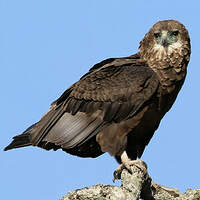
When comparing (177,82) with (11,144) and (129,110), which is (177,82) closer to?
(129,110)

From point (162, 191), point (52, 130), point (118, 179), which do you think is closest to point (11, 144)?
point (52, 130)

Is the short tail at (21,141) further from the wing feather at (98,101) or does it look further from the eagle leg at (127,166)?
the eagle leg at (127,166)

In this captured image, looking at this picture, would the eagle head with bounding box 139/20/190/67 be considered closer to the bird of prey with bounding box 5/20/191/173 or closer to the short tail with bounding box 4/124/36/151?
the bird of prey with bounding box 5/20/191/173

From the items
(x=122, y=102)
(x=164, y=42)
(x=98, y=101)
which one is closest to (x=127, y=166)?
(x=122, y=102)

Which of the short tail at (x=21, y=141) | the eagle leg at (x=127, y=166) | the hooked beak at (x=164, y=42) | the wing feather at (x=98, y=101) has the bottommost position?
the eagle leg at (x=127, y=166)

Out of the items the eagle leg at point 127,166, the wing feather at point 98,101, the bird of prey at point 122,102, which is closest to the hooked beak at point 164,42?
the bird of prey at point 122,102

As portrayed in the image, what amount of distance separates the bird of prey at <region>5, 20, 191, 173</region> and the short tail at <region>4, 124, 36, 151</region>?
21 millimetres

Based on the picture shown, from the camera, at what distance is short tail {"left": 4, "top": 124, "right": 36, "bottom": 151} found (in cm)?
885

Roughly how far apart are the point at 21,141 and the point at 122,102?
1.70 metres

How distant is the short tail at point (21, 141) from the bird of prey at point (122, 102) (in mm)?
21

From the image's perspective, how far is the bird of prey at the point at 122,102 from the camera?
819cm

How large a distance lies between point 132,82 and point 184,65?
87 centimetres

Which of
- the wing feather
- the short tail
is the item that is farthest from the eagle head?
the short tail

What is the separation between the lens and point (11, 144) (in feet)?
29.7
